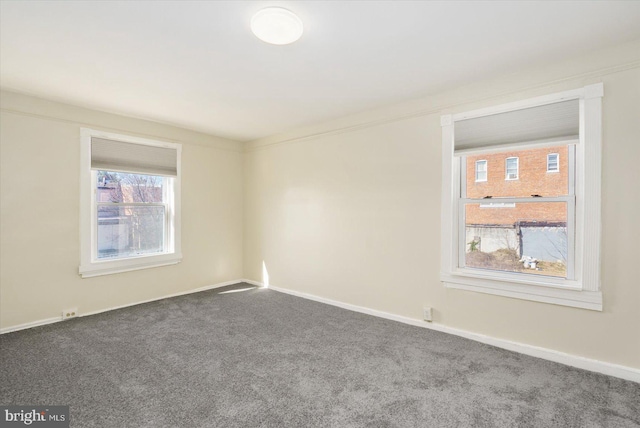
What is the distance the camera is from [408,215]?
11.4 ft

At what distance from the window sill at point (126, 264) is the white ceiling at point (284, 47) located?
1.91 metres

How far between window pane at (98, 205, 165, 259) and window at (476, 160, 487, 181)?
4.12 metres

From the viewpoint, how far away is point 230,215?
528cm

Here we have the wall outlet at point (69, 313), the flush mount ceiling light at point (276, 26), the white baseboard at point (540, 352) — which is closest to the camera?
the flush mount ceiling light at point (276, 26)

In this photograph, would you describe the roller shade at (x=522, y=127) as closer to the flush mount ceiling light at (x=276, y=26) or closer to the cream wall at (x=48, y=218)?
the flush mount ceiling light at (x=276, y=26)

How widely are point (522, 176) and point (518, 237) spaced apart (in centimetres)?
57

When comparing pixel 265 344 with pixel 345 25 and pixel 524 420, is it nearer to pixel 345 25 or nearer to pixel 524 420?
pixel 524 420

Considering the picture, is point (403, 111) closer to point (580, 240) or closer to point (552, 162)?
point (552, 162)

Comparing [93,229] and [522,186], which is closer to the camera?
[522,186]

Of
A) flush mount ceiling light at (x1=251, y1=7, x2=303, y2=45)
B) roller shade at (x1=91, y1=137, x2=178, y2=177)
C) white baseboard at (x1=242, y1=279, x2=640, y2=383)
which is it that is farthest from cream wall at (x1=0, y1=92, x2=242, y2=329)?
white baseboard at (x1=242, y1=279, x2=640, y2=383)

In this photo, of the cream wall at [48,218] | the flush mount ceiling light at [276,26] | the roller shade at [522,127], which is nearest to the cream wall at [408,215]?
the roller shade at [522,127]

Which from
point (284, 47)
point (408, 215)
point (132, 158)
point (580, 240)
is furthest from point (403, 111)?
point (132, 158)

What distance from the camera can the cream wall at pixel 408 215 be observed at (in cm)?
235

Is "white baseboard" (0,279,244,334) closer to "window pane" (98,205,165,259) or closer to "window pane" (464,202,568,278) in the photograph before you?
"window pane" (98,205,165,259)
